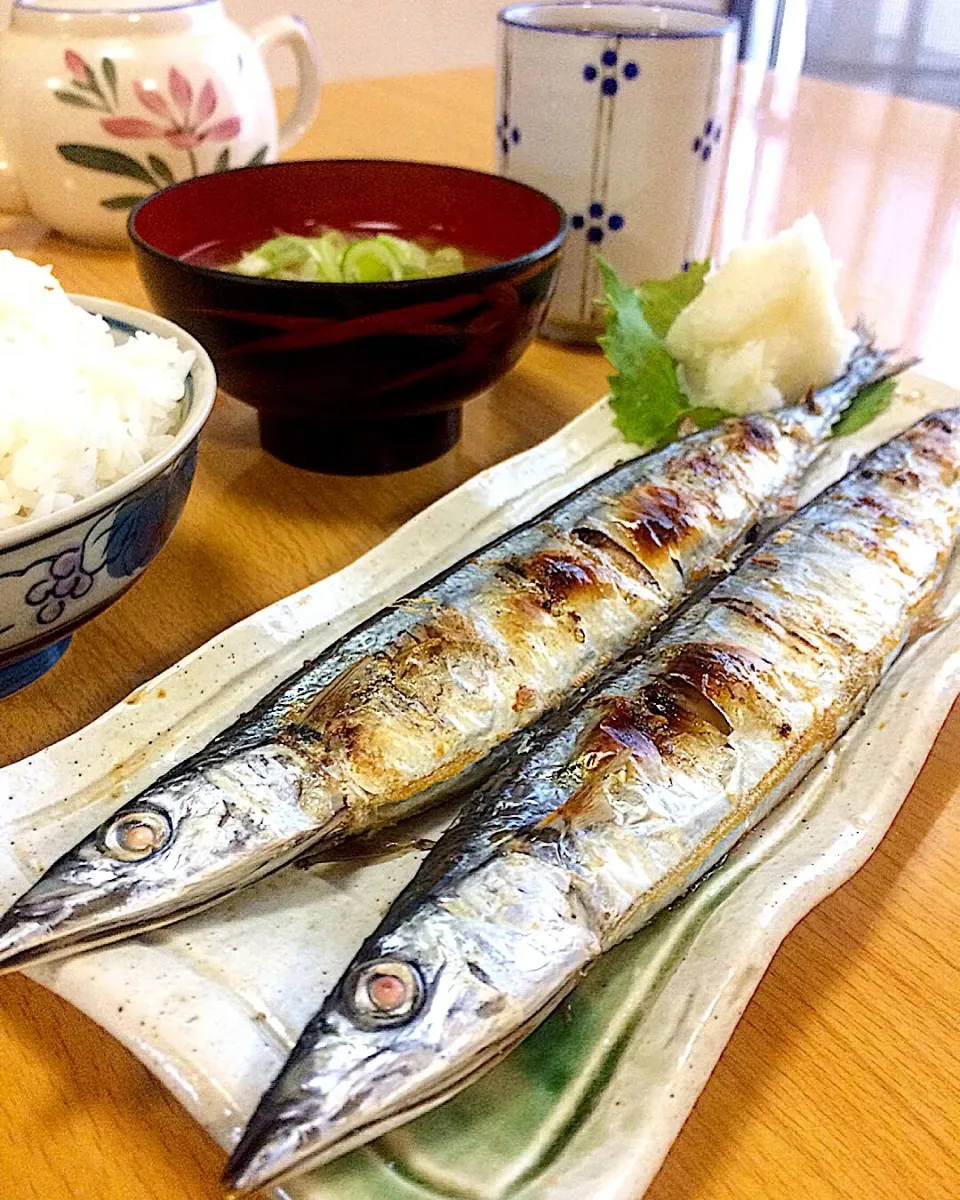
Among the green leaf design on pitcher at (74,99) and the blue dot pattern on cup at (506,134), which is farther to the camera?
the green leaf design on pitcher at (74,99)

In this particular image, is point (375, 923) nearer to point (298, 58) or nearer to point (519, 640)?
point (519, 640)

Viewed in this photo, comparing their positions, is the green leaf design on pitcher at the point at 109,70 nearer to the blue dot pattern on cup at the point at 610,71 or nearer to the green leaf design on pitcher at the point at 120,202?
the green leaf design on pitcher at the point at 120,202

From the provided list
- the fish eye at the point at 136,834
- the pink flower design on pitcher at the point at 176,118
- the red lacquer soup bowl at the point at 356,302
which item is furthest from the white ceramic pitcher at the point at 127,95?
the fish eye at the point at 136,834

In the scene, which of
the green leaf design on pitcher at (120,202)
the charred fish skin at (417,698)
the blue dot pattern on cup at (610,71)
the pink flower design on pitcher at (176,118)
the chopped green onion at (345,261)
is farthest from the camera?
the green leaf design on pitcher at (120,202)

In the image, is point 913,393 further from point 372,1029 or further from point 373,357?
point 372,1029

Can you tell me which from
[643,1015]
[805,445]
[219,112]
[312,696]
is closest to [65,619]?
[312,696]

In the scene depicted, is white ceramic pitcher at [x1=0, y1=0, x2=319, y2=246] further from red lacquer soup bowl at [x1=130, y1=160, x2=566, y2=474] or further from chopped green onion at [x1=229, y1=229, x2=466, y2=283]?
chopped green onion at [x1=229, y1=229, x2=466, y2=283]

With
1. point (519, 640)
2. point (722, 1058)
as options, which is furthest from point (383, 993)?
point (519, 640)

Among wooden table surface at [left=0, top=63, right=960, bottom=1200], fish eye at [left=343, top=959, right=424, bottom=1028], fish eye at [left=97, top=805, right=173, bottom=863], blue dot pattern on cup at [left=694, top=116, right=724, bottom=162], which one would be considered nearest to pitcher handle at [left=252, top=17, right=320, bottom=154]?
wooden table surface at [left=0, top=63, right=960, bottom=1200]
